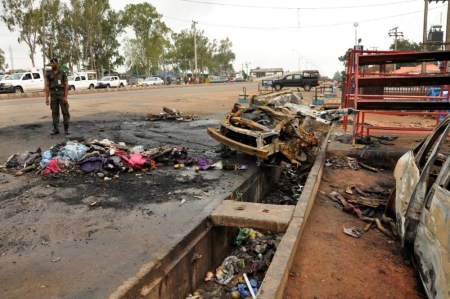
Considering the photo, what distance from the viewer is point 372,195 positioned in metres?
5.77

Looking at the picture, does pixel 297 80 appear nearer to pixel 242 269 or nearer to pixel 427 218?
pixel 242 269

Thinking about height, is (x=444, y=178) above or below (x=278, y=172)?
above

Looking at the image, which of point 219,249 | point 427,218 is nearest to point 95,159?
point 219,249

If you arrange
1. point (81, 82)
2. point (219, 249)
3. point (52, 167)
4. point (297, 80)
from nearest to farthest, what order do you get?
point (219, 249), point (52, 167), point (297, 80), point (81, 82)

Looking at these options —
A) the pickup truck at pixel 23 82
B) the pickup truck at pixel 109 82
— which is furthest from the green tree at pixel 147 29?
the pickup truck at pixel 23 82

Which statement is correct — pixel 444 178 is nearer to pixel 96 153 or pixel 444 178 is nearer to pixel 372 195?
pixel 372 195

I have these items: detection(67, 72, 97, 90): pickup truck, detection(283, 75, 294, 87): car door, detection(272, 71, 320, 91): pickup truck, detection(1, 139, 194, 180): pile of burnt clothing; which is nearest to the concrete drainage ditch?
detection(1, 139, 194, 180): pile of burnt clothing

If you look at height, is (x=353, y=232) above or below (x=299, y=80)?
below

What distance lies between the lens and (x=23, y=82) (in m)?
29.0

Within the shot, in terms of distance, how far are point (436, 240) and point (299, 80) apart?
34.3 m

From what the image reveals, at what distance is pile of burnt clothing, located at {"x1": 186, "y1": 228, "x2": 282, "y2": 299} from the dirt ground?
0.64 m

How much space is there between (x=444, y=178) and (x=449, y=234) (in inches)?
24.7

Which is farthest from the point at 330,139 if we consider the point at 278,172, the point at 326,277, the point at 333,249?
the point at 326,277

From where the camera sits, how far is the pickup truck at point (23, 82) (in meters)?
27.9
